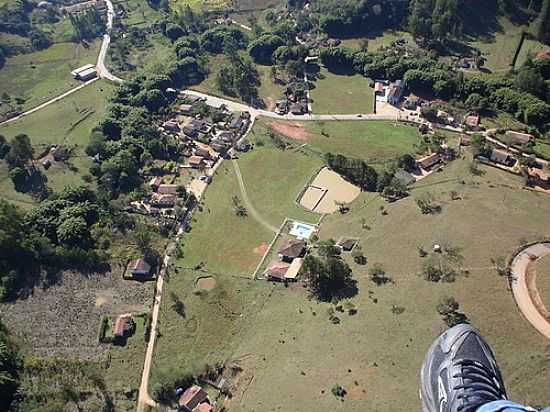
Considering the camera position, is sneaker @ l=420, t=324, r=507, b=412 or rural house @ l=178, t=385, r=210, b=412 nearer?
sneaker @ l=420, t=324, r=507, b=412

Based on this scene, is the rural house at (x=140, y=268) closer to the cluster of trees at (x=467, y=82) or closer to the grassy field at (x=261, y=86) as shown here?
the grassy field at (x=261, y=86)

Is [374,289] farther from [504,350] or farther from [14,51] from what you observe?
[14,51]

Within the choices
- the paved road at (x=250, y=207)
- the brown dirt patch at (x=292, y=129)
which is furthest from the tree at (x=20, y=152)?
the brown dirt patch at (x=292, y=129)

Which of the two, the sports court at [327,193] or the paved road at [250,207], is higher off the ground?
the sports court at [327,193]

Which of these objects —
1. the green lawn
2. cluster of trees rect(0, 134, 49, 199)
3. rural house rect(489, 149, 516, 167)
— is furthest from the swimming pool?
cluster of trees rect(0, 134, 49, 199)

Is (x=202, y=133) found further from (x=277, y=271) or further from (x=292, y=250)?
(x=277, y=271)

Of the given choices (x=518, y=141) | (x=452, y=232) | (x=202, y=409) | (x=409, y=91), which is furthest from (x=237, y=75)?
(x=202, y=409)

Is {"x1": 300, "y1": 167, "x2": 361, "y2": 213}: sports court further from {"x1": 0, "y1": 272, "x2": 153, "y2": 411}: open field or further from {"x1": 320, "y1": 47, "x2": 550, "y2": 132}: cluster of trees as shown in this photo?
{"x1": 320, "y1": 47, "x2": 550, "y2": 132}: cluster of trees
